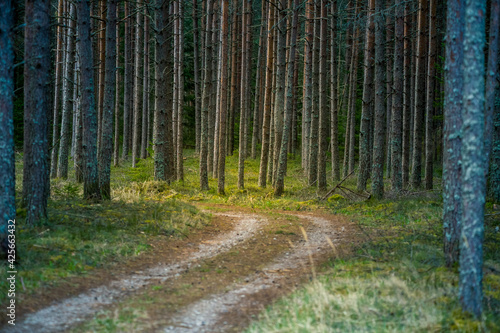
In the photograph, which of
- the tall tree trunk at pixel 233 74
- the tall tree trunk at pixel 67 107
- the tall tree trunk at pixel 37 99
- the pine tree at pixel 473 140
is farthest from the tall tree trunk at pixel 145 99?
the pine tree at pixel 473 140

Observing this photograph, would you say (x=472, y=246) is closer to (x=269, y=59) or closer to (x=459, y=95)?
(x=459, y=95)

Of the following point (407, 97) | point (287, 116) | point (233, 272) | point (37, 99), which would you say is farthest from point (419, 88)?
point (37, 99)

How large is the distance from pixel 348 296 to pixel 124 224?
658cm

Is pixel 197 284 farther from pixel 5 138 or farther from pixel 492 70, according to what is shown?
pixel 492 70

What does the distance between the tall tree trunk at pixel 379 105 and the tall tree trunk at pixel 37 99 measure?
1120 cm

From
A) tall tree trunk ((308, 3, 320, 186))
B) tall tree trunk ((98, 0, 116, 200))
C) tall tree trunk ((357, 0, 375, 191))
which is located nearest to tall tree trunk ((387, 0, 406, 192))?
tall tree trunk ((357, 0, 375, 191))

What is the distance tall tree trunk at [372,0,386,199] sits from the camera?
1536 cm

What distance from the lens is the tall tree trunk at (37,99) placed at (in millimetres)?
8734

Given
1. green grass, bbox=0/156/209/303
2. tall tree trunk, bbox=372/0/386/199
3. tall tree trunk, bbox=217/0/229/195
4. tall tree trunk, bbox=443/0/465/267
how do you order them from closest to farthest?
tall tree trunk, bbox=443/0/465/267 < green grass, bbox=0/156/209/303 < tall tree trunk, bbox=372/0/386/199 < tall tree trunk, bbox=217/0/229/195

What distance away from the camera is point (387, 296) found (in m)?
6.01

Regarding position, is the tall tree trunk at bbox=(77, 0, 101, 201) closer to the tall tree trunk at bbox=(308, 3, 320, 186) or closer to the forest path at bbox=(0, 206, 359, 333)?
the forest path at bbox=(0, 206, 359, 333)

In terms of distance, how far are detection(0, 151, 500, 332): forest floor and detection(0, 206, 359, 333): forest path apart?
1.0 inches

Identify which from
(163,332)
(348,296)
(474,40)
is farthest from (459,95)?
(163,332)

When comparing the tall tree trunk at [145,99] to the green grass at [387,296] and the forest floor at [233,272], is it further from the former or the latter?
the green grass at [387,296]
